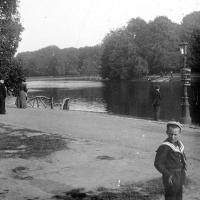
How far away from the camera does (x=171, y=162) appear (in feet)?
18.1

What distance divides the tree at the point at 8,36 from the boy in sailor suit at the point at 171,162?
3367cm

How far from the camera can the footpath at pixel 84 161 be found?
7500 mm

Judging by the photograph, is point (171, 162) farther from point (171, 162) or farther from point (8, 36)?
point (8, 36)

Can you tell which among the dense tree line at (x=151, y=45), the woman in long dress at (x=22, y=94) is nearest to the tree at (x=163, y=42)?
the dense tree line at (x=151, y=45)

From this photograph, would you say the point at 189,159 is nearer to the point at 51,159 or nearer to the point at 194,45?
the point at 51,159

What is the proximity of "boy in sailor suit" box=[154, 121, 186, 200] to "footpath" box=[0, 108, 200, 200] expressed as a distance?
1.72 meters

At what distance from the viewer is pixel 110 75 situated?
110 m

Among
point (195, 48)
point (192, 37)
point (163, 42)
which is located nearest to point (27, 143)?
point (195, 48)

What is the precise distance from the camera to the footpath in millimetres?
7500

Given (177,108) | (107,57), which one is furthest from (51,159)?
(107,57)

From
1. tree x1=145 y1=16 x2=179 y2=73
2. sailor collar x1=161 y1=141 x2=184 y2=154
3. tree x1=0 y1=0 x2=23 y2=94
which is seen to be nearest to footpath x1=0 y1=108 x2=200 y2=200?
sailor collar x1=161 y1=141 x2=184 y2=154

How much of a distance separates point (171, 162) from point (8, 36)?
35844mm

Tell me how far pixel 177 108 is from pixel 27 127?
31.4m

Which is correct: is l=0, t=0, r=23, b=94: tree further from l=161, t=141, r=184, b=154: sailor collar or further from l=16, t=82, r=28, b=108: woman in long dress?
l=161, t=141, r=184, b=154: sailor collar
